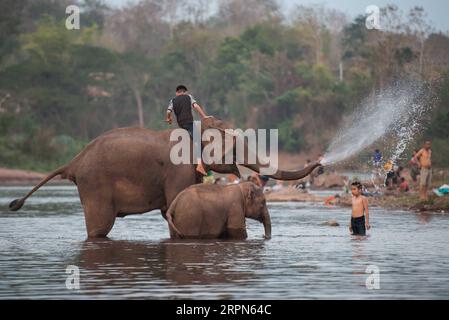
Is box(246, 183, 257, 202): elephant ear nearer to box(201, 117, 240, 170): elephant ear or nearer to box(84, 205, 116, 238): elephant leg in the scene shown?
box(201, 117, 240, 170): elephant ear

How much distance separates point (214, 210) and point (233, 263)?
3060 mm

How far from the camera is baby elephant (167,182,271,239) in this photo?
20.7 metres

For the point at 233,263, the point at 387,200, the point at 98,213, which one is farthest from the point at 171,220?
the point at 387,200

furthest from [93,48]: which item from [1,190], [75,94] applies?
[1,190]

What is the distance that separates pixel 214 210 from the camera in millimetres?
20953

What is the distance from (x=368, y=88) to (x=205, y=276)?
46163 millimetres

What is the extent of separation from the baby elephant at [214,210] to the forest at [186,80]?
123ft

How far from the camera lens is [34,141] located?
6550 cm

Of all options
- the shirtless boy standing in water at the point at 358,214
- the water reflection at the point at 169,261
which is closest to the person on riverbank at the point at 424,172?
the shirtless boy standing in water at the point at 358,214

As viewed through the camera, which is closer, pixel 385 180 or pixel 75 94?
pixel 385 180

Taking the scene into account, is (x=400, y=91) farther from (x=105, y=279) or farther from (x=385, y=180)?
(x=105, y=279)

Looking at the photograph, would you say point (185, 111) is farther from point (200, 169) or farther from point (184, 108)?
point (200, 169)

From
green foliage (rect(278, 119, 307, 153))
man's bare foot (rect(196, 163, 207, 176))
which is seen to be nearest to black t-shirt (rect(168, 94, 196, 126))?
man's bare foot (rect(196, 163, 207, 176))
